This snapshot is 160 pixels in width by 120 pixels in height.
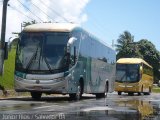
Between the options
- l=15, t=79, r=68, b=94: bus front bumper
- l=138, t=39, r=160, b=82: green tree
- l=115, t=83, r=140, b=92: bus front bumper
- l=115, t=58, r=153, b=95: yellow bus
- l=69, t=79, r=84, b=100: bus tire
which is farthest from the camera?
l=138, t=39, r=160, b=82: green tree

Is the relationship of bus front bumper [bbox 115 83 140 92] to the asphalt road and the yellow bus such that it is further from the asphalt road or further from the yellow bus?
the asphalt road

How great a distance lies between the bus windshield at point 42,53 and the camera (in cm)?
2062

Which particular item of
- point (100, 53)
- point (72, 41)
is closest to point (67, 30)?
point (72, 41)

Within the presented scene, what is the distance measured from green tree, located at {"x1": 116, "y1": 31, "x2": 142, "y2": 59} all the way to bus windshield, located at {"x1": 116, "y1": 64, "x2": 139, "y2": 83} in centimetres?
5458

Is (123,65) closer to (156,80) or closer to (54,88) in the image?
(54,88)

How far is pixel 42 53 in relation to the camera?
20797 millimetres

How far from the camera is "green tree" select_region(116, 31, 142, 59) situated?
9816 centimetres

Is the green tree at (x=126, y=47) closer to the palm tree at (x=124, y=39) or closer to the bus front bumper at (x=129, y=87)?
the palm tree at (x=124, y=39)

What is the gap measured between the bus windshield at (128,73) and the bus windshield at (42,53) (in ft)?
74.5

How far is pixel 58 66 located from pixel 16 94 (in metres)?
7.94

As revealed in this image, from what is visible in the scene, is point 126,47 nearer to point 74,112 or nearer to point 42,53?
point 42,53

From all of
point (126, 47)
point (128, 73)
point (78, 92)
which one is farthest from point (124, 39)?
point (78, 92)

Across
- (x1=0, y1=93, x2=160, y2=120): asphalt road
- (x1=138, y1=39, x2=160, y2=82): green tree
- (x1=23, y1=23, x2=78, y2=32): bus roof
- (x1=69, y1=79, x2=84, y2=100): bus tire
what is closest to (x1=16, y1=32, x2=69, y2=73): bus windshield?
(x1=23, y1=23, x2=78, y2=32): bus roof

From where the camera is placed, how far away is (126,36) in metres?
100
